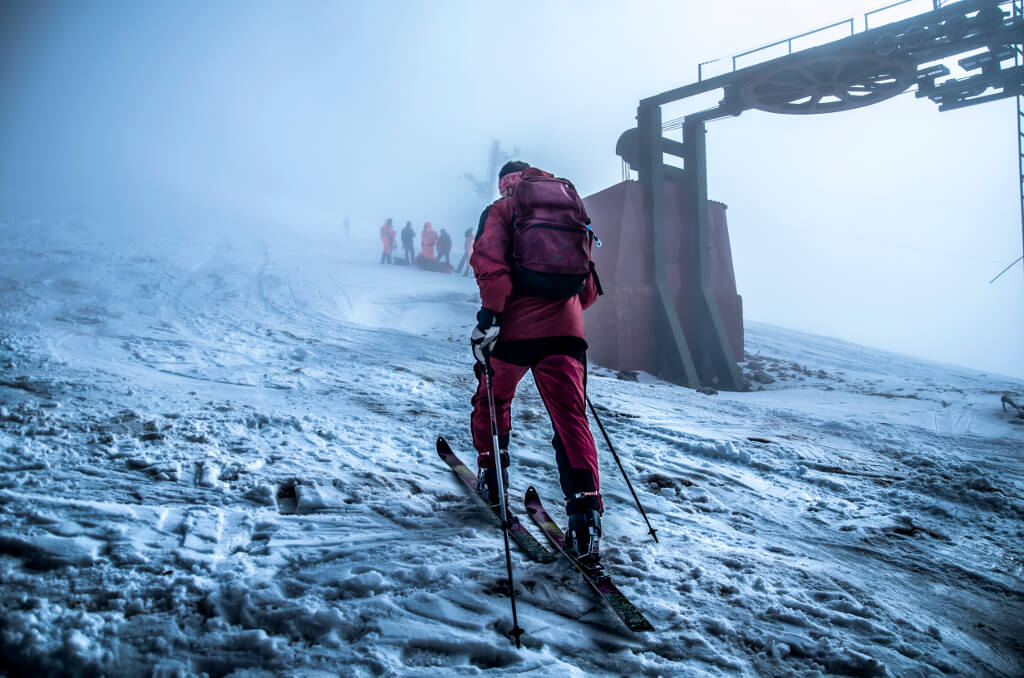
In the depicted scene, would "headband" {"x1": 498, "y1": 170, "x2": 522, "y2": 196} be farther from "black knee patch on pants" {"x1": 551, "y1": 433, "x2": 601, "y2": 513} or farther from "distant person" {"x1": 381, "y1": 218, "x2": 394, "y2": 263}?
"distant person" {"x1": 381, "y1": 218, "x2": 394, "y2": 263}

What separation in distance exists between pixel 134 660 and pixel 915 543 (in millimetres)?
3443

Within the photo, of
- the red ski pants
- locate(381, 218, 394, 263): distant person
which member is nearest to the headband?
the red ski pants

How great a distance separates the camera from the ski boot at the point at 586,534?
2197 millimetres

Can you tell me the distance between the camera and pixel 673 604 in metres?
1.96

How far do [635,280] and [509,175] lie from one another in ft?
24.3

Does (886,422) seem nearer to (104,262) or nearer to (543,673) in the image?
(543,673)

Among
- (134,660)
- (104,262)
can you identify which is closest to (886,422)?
(134,660)

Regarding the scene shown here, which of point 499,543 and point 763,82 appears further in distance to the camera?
point 763,82

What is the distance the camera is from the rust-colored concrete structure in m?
9.48

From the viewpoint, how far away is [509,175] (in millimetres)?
2896

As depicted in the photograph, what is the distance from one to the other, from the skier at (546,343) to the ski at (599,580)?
0.07 metres

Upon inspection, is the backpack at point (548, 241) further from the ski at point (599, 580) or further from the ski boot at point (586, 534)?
the ski at point (599, 580)

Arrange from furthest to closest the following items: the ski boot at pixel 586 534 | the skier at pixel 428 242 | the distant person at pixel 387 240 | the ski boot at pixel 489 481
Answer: the skier at pixel 428 242 < the distant person at pixel 387 240 < the ski boot at pixel 489 481 < the ski boot at pixel 586 534

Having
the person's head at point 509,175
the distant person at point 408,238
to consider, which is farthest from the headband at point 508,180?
the distant person at point 408,238
